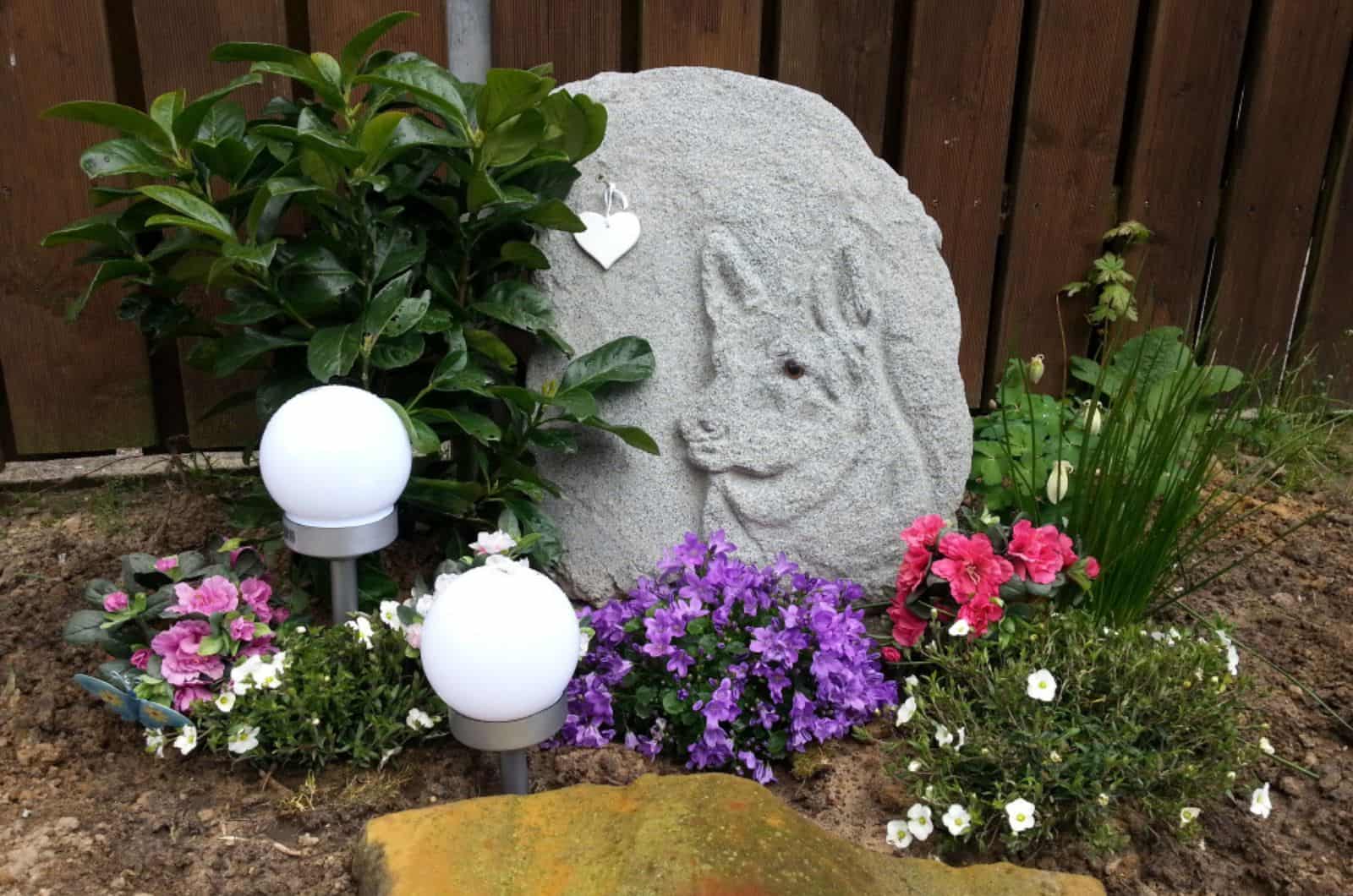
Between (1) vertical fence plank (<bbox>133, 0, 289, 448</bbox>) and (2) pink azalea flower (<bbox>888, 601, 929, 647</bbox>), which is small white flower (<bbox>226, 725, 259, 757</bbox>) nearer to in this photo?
(2) pink azalea flower (<bbox>888, 601, 929, 647</bbox>)

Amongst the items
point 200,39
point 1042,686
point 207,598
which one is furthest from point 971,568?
point 200,39

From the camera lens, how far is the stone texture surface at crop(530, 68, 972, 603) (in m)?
2.71

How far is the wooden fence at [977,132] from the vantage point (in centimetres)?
300

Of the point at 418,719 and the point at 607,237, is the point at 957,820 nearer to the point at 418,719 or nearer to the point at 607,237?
the point at 418,719

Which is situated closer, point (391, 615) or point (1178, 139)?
point (391, 615)

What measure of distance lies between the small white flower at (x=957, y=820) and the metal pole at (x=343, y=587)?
1.21 m

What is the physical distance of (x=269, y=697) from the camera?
215cm

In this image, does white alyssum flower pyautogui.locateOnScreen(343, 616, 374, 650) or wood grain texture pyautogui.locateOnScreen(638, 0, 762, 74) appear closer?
white alyssum flower pyautogui.locateOnScreen(343, 616, 374, 650)

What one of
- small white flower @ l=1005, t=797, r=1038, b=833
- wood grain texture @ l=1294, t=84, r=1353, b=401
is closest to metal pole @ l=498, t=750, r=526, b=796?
small white flower @ l=1005, t=797, r=1038, b=833

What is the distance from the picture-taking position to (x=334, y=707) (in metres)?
2.19

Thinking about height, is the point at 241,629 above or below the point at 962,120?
below

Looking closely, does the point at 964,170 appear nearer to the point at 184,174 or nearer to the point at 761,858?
the point at 184,174

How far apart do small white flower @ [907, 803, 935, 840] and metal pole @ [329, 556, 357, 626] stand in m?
1.16

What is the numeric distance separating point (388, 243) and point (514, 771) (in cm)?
121
